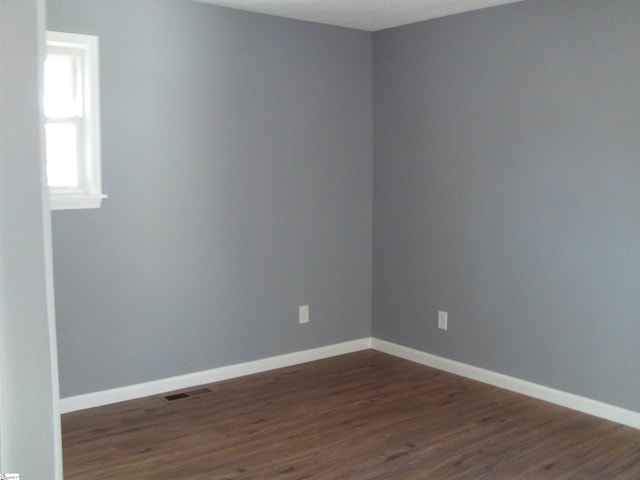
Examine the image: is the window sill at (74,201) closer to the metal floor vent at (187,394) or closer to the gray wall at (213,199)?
the gray wall at (213,199)

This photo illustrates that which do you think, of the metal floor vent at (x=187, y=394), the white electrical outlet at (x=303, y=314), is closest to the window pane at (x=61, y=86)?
the metal floor vent at (x=187, y=394)

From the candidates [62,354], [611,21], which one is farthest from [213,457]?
[611,21]

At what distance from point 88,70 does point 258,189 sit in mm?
1246

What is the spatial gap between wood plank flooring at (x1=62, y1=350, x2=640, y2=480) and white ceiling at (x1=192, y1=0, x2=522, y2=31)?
227 cm

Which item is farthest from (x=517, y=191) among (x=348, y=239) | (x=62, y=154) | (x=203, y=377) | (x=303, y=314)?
(x=62, y=154)

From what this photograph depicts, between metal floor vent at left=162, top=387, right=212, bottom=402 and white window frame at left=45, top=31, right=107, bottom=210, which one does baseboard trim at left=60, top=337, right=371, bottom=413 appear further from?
white window frame at left=45, top=31, right=107, bottom=210

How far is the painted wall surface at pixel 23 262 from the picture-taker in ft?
4.10

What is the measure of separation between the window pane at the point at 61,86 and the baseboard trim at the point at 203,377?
1.56 metres

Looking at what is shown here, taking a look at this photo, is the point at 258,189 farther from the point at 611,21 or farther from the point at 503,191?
the point at 611,21

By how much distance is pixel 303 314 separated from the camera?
4.61 meters

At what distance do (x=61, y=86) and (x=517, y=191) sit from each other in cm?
262

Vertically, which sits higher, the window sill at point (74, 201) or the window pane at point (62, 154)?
the window pane at point (62, 154)

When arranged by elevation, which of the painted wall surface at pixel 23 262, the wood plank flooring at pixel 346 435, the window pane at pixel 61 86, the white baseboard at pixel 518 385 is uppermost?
the window pane at pixel 61 86

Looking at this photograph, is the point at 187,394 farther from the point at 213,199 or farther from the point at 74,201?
the point at 74,201
